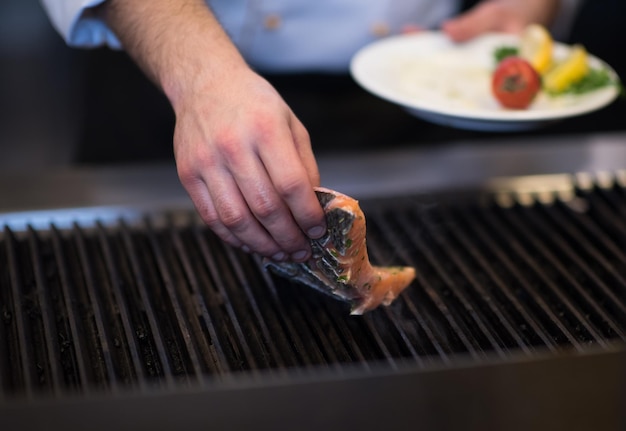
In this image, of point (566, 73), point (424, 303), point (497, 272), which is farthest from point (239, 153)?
point (566, 73)

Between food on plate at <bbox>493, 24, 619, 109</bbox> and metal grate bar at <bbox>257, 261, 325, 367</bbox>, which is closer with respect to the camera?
metal grate bar at <bbox>257, 261, 325, 367</bbox>

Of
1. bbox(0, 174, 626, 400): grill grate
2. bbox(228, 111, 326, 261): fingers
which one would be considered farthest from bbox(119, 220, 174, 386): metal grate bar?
bbox(228, 111, 326, 261): fingers

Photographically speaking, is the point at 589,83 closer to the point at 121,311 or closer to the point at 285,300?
the point at 285,300

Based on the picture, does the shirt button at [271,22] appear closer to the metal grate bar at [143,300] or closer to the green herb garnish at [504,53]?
the green herb garnish at [504,53]

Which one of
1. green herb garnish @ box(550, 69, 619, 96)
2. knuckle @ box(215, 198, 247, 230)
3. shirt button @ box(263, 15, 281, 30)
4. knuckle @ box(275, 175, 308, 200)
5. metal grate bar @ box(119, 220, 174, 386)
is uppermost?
knuckle @ box(275, 175, 308, 200)

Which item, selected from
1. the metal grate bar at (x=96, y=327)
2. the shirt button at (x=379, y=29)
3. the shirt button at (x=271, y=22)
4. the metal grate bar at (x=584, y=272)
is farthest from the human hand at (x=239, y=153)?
the shirt button at (x=379, y=29)

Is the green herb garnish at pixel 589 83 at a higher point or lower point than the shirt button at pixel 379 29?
higher

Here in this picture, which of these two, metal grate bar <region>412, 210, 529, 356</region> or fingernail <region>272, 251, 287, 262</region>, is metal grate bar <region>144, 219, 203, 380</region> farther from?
metal grate bar <region>412, 210, 529, 356</region>

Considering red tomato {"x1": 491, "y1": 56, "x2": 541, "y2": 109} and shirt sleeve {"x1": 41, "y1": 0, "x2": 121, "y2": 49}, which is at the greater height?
shirt sleeve {"x1": 41, "y1": 0, "x2": 121, "y2": 49}
